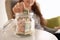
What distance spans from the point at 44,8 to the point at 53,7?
0.57ft

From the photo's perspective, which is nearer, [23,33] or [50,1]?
[23,33]

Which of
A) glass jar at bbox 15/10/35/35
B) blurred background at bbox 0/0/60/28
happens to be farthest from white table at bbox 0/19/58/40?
blurred background at bbox 0/0/60/28

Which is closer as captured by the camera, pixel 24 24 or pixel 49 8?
pixel 24 24

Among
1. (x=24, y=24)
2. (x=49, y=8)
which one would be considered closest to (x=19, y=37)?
(x=24, y=24)

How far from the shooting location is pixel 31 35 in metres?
1.20

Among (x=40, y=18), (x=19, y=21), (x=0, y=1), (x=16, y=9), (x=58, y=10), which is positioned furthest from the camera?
(x=58, y=10)

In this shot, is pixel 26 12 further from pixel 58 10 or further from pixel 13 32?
pixel 58 10

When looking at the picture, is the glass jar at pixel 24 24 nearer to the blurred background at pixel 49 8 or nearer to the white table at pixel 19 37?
the white table at pixel 19 37

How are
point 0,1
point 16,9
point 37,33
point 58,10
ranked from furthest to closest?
1. point 58,10
2. point 0,1
3. point 16,9
4. point 37,33

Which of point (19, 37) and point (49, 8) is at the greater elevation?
point (49, 8)

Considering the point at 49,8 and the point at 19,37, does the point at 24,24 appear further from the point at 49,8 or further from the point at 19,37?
Result: the point at 49,8

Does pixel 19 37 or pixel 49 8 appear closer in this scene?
pixel 19 37

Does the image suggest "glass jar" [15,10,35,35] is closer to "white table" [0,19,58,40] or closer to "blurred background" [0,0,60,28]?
"white table" [0,19,58,40]

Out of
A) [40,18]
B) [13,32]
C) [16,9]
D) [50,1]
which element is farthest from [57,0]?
[13,32]
